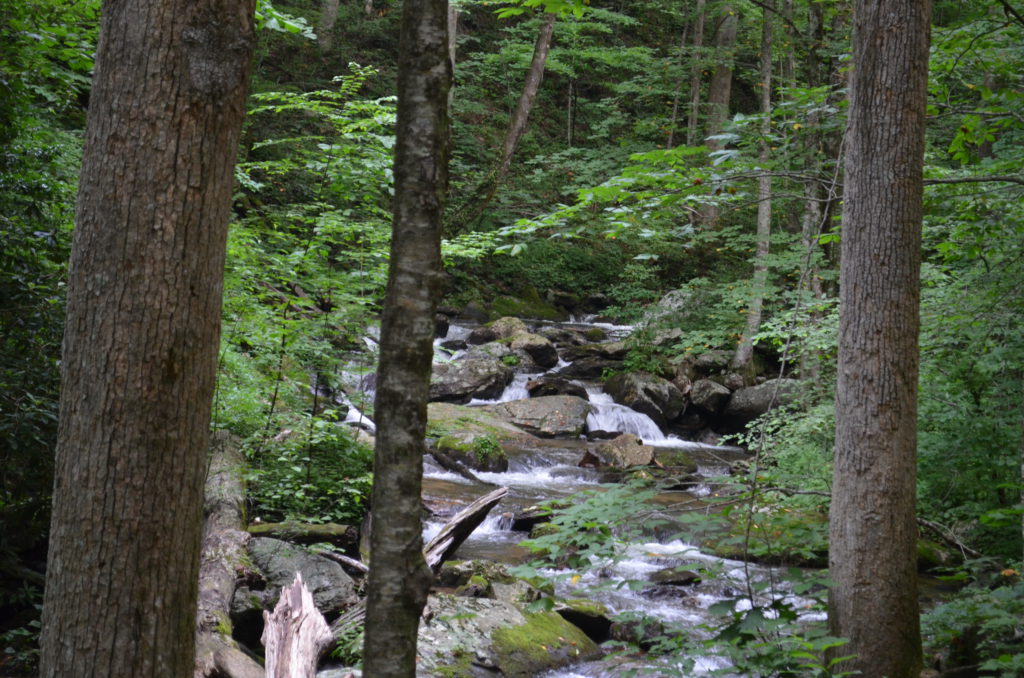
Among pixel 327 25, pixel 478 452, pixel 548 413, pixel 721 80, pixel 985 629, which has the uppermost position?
pixel 327 25

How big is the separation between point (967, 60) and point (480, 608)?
558 cm

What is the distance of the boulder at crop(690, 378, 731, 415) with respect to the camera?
51.6 ft

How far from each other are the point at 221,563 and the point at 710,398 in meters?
12.3

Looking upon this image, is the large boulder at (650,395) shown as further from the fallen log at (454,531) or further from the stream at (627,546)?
the fallen log at (454,531)

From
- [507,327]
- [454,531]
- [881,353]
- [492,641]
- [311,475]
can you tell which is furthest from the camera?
[507,327]

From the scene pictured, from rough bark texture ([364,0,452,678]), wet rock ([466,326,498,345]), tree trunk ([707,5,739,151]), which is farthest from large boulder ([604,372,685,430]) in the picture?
rough bark texture ([364,0,452,678])

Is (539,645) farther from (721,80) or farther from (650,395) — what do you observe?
(721,80)

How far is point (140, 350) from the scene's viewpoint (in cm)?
204

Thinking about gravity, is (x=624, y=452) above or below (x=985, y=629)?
below

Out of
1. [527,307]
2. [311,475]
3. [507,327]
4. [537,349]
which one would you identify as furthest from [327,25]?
[311,475]

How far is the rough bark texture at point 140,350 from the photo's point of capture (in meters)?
2.01

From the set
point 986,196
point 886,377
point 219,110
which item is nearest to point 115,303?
point 219,110

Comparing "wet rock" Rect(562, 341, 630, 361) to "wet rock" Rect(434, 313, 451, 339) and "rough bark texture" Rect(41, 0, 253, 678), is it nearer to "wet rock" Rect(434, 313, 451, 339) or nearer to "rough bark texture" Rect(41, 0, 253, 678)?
"wet rock" Rect(434, 313, 451, 339)

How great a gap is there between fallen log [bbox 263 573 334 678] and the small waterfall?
1018cm
